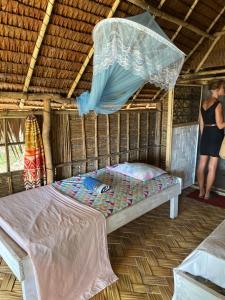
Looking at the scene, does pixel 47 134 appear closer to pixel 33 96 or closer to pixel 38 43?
pixel 33 96

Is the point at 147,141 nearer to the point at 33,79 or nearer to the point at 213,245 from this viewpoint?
the point at 33,79

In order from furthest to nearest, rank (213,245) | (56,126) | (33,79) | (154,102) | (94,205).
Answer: (154,102)
(56,126)
(33,79)
(94,205)
(213,245)

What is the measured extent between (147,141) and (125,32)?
97.2 inches

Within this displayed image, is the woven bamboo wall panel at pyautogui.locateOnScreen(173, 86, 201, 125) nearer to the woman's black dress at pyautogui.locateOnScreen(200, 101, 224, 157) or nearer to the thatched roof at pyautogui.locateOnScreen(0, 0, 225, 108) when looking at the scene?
the woman's black dress at pyautogui.locateOnScreen(200, 101, 224, 157)

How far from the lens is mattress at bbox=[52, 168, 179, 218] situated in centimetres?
219

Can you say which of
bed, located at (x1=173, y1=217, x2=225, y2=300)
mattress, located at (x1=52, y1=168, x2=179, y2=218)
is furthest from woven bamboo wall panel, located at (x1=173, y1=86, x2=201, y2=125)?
bed, located at (x1=173, y1=217, x2=225, y2=300)

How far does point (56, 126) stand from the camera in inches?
111

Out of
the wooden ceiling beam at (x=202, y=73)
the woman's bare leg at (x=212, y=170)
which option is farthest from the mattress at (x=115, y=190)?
the wooden ceiling beam at (x=202, y=73)

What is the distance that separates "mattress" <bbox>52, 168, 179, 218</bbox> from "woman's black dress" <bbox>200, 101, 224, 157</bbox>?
3.21 ft

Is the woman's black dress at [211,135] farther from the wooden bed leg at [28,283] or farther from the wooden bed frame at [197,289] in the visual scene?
the wooden bed leg at [28,283]

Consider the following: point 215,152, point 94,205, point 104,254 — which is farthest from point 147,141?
point 104,254

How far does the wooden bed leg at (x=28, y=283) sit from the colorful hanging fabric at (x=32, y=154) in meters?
1.22

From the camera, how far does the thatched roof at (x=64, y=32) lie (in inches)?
74.6

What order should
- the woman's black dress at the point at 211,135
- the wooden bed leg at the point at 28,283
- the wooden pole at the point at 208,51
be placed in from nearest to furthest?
the wooden bed leg at the point at 28,283 < the wooden pole at the point at 208,51 < the woman's black dress at the point at 211,135
